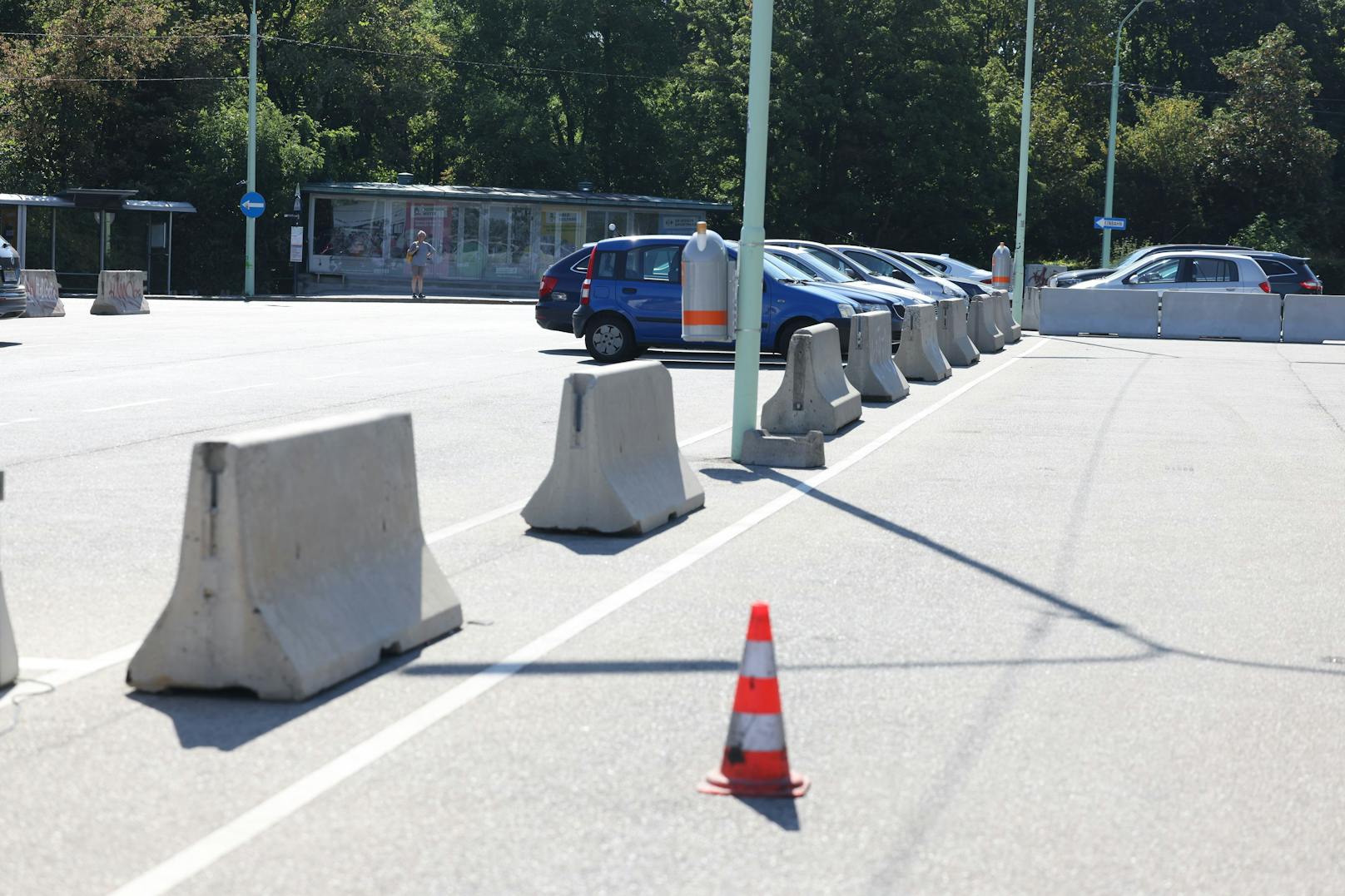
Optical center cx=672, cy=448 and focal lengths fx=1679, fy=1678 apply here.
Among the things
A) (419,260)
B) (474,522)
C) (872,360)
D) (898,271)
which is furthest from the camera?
(419,260)

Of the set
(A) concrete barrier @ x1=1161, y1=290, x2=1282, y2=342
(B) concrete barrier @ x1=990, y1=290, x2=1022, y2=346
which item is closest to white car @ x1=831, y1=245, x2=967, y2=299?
(B) concrete barrier @ x1=990, y1=290, x2=1022, y2=346

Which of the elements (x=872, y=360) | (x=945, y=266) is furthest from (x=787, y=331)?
(x=945, y=266)

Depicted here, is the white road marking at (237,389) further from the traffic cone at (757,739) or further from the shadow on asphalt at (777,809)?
the shadow on asphalt at (777,809)

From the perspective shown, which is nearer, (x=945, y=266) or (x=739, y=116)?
(x=945, y=266)

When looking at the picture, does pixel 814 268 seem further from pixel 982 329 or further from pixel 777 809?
pixel 777 809

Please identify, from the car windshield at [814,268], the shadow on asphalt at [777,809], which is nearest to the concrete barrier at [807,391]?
the shadow on asphalt at [777,809]

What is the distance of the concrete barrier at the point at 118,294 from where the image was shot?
3155cm

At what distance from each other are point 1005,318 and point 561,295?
9296mm

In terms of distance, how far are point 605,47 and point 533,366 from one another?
47076 millimetres

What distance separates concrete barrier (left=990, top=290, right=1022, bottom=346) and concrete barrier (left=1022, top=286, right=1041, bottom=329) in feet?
11.2

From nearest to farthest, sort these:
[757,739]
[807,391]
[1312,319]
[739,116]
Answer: [757,739] < [807,391] < [1312,319] < [739,116]

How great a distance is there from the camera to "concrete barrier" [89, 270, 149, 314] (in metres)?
31.5

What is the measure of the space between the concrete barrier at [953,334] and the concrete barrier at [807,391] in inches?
349

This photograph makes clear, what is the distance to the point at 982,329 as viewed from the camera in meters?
26.4
